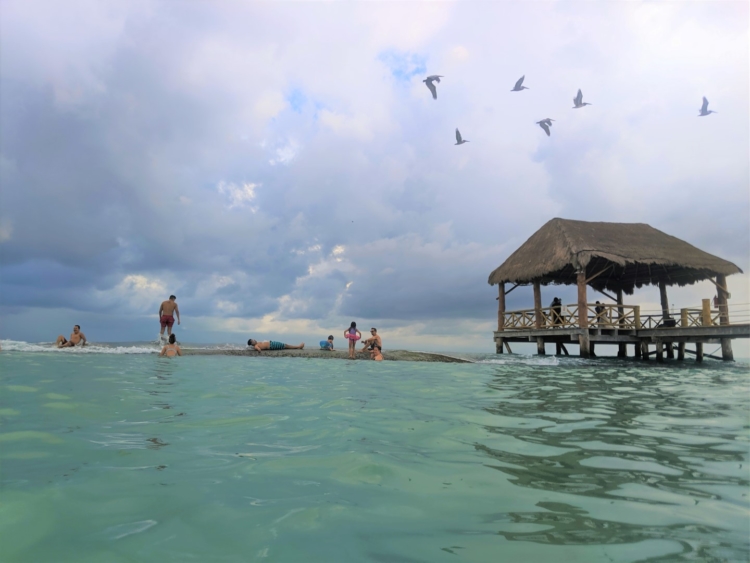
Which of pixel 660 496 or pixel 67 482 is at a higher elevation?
pixel 67 482

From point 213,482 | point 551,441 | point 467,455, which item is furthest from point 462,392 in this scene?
point 213,482

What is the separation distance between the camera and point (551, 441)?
371 cm

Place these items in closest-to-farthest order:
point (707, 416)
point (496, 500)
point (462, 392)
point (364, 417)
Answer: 1. point (496, 500)
2. point (364, 417)
3. point (707, 416)
4. point (462, 392)

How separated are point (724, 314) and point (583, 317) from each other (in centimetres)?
592

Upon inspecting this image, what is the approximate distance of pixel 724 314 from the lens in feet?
58.4

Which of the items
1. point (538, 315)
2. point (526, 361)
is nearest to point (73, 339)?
point (526, 361)

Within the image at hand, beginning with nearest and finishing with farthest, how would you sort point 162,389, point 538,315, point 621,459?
point 621,459, point 162,389, point 538,315

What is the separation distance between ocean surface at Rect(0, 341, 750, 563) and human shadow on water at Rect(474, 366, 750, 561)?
0.05ft

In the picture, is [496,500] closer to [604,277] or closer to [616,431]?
[616,431]

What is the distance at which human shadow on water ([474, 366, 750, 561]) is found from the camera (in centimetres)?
200

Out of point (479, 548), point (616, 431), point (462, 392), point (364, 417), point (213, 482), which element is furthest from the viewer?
point (462, 392)

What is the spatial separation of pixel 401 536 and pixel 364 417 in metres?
2.73

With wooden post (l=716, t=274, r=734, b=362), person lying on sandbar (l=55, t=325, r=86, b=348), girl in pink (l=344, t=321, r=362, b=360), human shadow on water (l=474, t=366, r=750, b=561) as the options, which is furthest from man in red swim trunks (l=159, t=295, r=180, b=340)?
wooden post (l=716, t=274, r=734, b=362)

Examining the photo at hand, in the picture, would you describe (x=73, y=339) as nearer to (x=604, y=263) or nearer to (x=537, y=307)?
(x=537, y=307)
